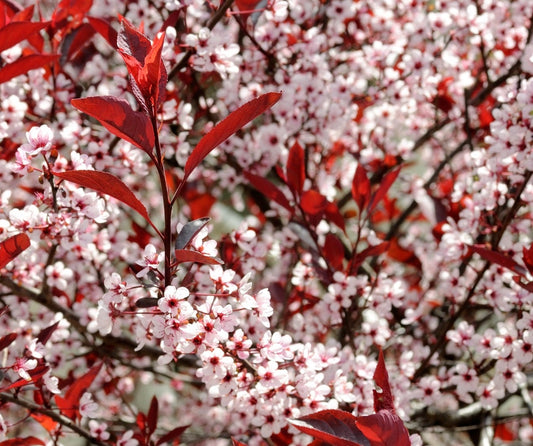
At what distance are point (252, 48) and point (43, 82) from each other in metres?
0.72

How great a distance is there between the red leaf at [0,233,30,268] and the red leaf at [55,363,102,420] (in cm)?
41

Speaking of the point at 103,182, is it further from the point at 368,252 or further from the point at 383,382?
the point at 368,252

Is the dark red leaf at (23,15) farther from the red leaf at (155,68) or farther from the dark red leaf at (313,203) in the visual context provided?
the dark red leaf at (313,203)

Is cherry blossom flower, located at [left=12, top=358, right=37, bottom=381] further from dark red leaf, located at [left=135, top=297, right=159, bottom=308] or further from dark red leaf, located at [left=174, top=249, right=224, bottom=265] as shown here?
dark red leaf, located at [left=174, top=249, right=224, bottom=265]

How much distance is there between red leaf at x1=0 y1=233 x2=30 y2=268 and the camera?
4.32 ft

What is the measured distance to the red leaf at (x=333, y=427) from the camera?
1.17 m

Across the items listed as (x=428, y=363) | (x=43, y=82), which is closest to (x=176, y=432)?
(x=428, y=363)

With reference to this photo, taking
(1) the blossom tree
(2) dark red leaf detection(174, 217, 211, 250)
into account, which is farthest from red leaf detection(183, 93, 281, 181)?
(2) dark red leaf detection(174, 217, 211, 250)

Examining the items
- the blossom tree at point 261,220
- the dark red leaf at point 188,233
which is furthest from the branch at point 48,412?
the dark red leaf at point 188,233

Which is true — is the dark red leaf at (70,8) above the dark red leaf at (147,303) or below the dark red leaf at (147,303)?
above

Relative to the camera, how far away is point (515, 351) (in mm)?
1598

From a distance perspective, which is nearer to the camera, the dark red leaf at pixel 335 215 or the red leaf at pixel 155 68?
the red leaf at pixel 155 68

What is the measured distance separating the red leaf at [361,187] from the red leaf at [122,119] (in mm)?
752

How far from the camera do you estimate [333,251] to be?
187 centimetres
